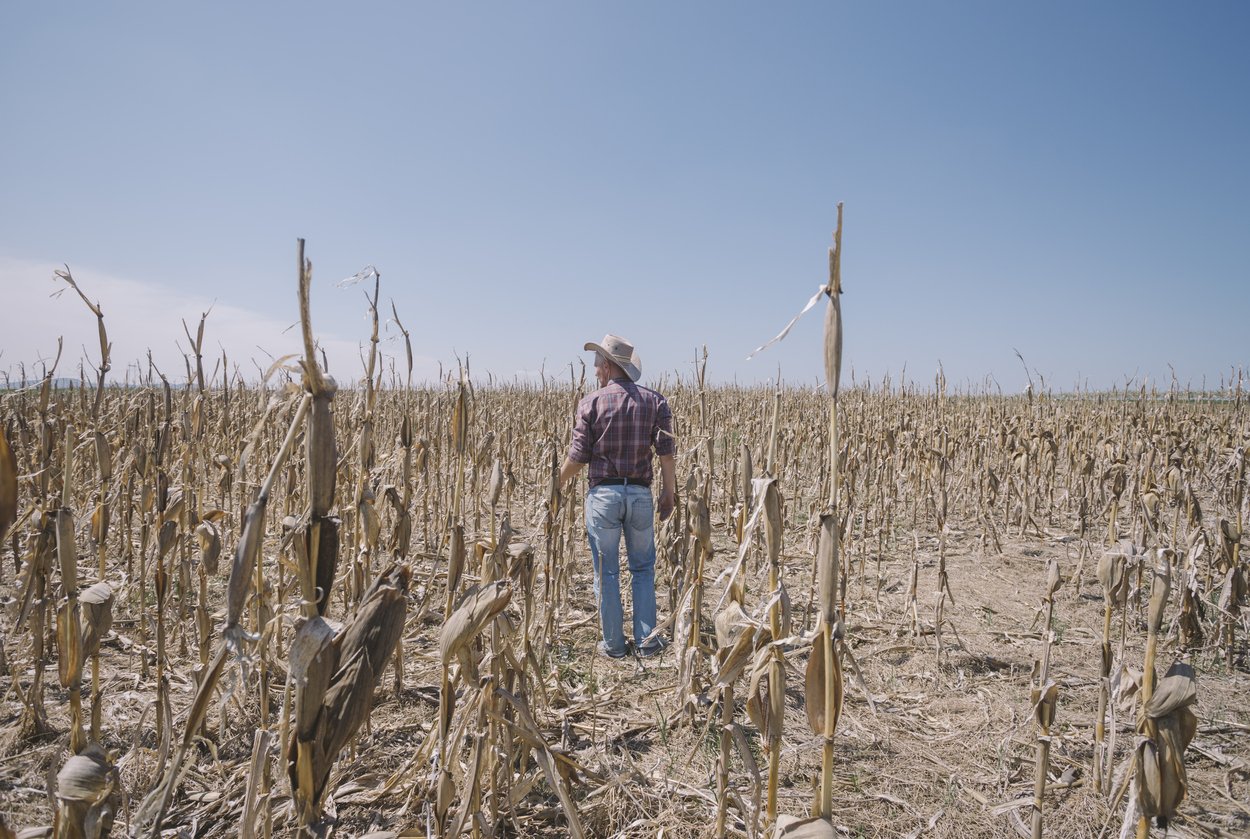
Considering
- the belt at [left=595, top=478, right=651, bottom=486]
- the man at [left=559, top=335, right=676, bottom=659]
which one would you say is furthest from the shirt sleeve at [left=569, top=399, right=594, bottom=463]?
the belt at [left=595, top=478, right=651, bottom=486]

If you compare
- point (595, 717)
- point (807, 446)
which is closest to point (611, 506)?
point (595, 717)

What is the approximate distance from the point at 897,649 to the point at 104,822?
418 cm

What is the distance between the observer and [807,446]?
1057 centimetres

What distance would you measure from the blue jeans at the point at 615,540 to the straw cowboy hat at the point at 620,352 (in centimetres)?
78

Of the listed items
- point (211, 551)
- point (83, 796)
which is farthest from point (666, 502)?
point (83, 796)

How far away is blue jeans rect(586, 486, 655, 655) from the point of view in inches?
161

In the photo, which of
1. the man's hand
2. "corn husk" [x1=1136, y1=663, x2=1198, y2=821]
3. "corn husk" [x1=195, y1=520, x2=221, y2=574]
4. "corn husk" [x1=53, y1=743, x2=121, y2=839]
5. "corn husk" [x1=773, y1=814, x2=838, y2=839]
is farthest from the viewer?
the man's hand

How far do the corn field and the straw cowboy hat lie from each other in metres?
0.83

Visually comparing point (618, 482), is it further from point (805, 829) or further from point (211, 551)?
point (805, 829)

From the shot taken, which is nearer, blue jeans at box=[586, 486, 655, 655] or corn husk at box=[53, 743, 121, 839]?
corn husk at box=[53, 743, 121, 839]

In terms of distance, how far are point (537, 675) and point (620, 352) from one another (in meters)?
2.67

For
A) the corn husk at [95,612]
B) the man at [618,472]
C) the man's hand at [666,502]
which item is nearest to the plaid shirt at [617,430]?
the man at [618,472]

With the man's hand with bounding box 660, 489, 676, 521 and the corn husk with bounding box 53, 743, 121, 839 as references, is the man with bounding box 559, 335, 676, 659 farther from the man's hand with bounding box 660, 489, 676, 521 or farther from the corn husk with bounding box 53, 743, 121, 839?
the corn husk with bounding box 53, 743, 121, 839

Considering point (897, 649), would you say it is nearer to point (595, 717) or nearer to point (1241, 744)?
point (1241, 744)
